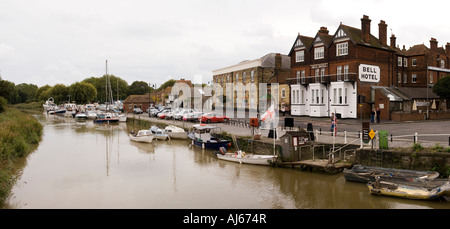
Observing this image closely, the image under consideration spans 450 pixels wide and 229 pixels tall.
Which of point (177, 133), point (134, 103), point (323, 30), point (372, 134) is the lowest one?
point (177, 133)

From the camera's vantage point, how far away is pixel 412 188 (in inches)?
521

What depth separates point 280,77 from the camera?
52.8 meters

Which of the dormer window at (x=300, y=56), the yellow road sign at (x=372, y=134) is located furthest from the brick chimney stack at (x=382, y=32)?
the yellow road sign at (x=372, y=134)

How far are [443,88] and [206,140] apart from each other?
1192 inches

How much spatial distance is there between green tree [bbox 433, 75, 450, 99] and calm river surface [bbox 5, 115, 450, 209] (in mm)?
29368

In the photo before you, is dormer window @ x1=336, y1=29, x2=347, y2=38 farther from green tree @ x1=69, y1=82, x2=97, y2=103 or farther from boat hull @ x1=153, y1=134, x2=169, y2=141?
green tree @ x1=69, y1=82, x2=97, y2=103

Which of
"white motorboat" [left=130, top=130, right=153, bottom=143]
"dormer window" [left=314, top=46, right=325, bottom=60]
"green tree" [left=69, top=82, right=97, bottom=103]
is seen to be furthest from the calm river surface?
"green tree" [left=69, top=82, right=97, bottom=103]

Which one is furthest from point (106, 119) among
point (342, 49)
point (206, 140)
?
point (342, 49)

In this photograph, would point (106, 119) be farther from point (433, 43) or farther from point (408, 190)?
point (433, 43)

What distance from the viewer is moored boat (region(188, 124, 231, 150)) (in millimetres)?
25872

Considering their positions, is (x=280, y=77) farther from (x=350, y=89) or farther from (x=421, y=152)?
(x=421, y=152)

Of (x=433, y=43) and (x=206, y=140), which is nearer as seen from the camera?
(x=206, y=140)

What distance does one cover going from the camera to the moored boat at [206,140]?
25.9 metres
